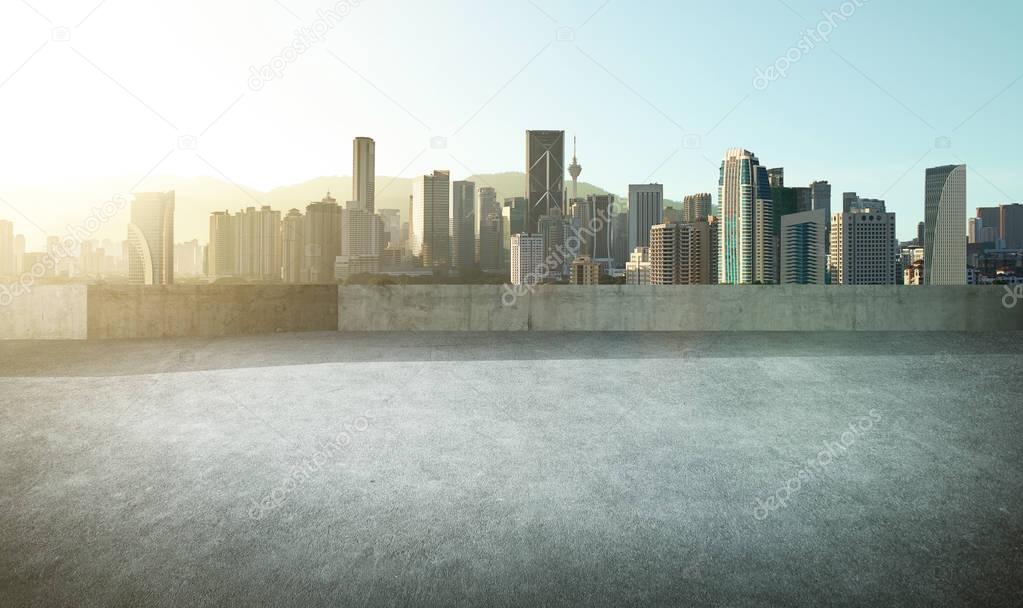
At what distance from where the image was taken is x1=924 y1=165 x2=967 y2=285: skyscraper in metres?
66.6

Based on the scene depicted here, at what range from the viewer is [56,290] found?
34.9ft

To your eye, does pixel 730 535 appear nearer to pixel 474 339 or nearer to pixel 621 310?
pixel 474 339

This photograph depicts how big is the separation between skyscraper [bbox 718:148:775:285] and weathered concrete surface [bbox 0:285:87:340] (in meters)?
78.6

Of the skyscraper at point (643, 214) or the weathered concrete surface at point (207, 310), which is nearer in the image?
the weathered concrete surface at point (207, 310)

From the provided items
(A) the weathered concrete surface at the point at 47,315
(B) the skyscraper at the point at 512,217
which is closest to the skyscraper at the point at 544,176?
(B) the skyscraper at the point at 512,217

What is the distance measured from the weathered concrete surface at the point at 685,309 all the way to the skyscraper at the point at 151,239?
5.08 m

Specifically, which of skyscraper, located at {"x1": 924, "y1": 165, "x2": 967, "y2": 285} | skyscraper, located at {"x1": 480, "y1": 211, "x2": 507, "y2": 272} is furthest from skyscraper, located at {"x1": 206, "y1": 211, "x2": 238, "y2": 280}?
skyscraper, located at {"x1": 924, "y1": 165, "x2": 967, "y2": 285}

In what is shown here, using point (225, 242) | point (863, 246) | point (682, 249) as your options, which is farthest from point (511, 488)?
point (863, 246)

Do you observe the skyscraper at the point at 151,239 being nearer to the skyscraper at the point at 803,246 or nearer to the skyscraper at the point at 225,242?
the skyscraper at the point at 225,242

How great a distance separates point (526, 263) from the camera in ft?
93.4

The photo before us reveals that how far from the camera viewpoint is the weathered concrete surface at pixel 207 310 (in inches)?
424

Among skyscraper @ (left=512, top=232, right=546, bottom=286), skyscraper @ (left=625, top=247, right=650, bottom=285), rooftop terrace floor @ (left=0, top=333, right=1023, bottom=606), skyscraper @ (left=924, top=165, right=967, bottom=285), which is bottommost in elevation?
rooftop terrace floor @ (left=0, top=333, right=1023, bottom=606)

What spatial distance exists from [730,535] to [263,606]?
7.86ft

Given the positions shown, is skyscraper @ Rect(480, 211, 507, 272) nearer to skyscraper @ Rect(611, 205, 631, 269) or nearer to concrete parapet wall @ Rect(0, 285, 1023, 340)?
skyscraper @ Rect(611, 205, 631, 269)
